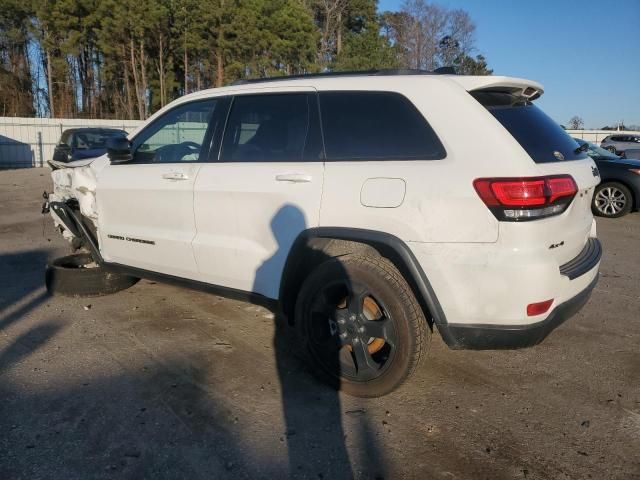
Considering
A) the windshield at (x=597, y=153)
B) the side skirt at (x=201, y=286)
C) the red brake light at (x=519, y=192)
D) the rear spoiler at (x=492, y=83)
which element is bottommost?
the side skirt at (x=201, y=286)

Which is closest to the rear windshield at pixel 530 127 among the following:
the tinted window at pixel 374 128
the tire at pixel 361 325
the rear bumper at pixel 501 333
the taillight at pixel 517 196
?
the taillight at pixel 517 196

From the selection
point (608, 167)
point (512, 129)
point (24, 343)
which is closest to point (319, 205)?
point (512, 129)

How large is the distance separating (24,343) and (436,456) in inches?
124

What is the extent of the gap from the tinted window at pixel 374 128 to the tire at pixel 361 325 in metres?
0.64

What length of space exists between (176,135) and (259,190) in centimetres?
140

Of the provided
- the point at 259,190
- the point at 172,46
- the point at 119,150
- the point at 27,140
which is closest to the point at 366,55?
the point at 172,46

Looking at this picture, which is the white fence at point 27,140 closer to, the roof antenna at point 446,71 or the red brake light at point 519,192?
the roof antenna at point 446,71

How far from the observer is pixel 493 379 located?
3.49 metres

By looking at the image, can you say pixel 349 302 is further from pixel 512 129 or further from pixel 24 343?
pixel 24 343

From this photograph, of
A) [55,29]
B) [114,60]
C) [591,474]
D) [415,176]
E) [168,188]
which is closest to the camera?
[591,474]

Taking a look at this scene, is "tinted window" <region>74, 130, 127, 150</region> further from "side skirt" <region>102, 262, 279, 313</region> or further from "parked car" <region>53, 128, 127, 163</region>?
"side skirt" <region>102, 262, 279, 313</region>

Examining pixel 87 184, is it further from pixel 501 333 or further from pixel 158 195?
pixel 501 333

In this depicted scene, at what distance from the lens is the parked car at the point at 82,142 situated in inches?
545

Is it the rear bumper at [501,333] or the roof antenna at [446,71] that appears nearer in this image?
the rear bumper at [501,333]
